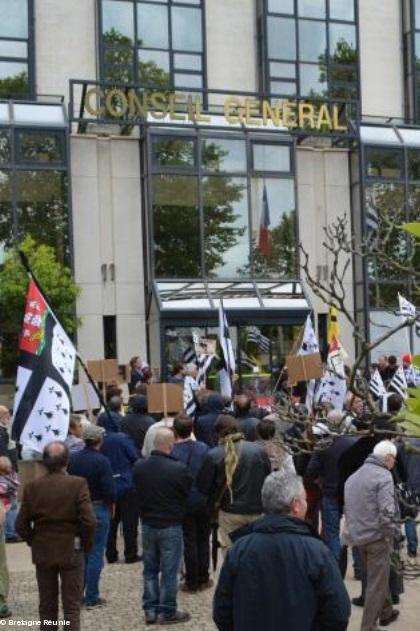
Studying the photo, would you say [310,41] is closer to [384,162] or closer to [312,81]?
[312,81]

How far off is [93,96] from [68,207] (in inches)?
138

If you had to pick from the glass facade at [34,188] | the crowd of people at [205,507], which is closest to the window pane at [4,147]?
the glass facade at [34,188]

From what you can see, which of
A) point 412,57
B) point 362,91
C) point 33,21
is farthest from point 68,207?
point 412,57

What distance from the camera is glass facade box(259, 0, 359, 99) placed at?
29.6 meters

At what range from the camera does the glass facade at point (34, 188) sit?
2459cm

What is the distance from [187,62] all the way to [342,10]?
5.59m

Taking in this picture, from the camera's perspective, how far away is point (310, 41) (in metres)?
30.0

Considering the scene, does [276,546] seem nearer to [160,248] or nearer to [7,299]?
[7,299]

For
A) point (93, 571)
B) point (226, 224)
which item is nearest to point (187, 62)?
point (226, 224)

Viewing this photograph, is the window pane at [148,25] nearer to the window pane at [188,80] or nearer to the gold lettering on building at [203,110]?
the window pane at [188,80]

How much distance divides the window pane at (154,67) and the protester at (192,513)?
2022 centimetres

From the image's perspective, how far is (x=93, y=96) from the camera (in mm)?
26516

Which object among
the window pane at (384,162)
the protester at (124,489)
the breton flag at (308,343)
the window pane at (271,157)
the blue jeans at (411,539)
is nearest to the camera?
the blue jeans at (411,539)

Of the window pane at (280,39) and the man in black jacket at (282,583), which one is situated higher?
the window pane at (280,39)
